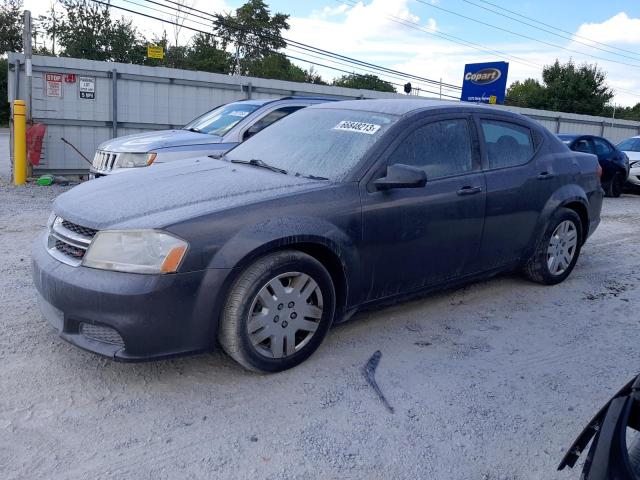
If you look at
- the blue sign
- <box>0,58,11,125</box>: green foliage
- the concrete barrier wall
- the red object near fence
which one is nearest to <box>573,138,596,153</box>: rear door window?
the concrete barrier wall

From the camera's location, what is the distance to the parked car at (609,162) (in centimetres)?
1279

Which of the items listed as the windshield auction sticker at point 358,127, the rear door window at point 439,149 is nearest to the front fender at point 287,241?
the rear door window at point 439,149

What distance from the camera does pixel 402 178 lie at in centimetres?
360

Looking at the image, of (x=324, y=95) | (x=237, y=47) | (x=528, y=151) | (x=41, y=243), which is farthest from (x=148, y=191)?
(x=237, y=47)

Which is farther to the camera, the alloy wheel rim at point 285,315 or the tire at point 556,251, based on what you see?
the tire at point 556,251

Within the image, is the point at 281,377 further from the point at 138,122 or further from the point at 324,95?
the point at 324,95

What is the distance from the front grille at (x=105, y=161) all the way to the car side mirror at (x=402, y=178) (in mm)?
4880

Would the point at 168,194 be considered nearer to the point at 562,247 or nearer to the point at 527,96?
the point at 562,247

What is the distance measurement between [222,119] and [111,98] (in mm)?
5049

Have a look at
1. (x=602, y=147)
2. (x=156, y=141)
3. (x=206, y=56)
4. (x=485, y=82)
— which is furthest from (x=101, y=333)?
(x=206, y=56)

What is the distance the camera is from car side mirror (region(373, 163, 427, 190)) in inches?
141

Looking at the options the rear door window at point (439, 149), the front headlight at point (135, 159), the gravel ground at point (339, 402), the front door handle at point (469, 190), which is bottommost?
the gravel ground at point (339, 402)

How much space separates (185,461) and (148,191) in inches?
64.2

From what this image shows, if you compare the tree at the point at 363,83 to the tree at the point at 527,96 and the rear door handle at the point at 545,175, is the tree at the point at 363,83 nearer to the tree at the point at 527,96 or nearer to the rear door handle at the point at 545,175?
the tree at the point at 527,96
